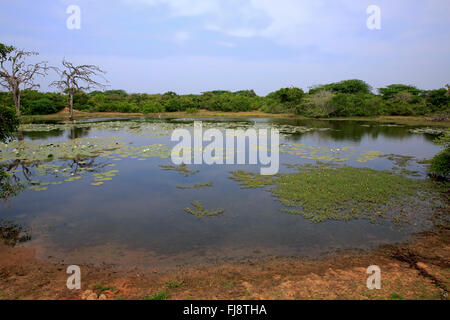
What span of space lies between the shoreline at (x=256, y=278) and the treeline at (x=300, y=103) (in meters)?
28.3

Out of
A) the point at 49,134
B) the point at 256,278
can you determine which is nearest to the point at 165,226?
the point at 256,278

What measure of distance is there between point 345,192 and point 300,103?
30128 millimetres

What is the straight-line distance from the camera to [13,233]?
4.34m

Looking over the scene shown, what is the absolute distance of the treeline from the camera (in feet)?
100

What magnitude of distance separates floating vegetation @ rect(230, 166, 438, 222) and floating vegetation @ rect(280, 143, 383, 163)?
161 cm

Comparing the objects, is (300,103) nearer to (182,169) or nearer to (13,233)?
(182,169)

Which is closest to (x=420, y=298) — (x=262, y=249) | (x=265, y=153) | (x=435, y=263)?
(x=435, y=263)

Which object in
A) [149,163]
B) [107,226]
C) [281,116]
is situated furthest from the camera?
[281,116]

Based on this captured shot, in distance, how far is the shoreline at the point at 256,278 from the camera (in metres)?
2.85

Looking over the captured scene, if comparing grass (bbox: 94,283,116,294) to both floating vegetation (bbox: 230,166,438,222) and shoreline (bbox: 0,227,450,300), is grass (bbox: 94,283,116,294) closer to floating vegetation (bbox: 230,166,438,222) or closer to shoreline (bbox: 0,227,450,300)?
shoreline (bbox: 0,227,450,300)

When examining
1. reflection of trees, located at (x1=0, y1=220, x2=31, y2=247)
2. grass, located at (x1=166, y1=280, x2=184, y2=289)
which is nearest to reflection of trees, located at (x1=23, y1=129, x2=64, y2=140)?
reflection of trees, located at (x1=0, y1=220, x2=31, y2=247)

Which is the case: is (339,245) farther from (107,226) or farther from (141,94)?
(141,94)

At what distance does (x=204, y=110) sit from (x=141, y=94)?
13757mm

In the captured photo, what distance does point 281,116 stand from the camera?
110 feet
